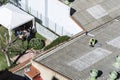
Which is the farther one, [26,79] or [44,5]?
[44,5]

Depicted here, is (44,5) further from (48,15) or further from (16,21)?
(16,21)

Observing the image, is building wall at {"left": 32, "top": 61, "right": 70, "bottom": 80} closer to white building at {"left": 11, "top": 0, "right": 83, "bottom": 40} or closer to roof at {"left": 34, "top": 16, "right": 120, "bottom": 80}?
roof at {"left": 34, "top": 16, "right": 120, "bottom": 80}

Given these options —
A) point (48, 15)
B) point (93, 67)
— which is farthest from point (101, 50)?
point (48, 15)

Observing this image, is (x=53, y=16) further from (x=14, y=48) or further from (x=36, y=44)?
(x=14, y=48)

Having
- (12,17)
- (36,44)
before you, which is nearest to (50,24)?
(36,44)

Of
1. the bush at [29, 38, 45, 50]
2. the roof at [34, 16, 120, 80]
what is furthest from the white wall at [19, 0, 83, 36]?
the roof at [34, 16, 120, 80]

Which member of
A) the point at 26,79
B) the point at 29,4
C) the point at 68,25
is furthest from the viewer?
the point at 29,4
